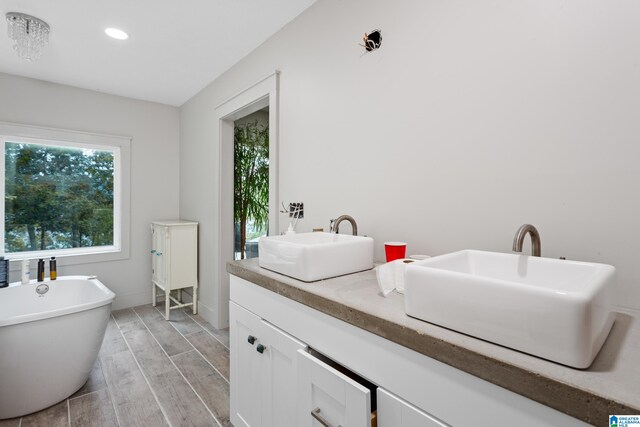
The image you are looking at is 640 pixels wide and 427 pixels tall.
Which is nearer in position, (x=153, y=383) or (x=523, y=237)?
(x=523, y=237)

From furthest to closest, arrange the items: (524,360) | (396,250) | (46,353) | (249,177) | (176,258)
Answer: (249,177)
(176,258)
(46,353)
(396,250)
(524,360)

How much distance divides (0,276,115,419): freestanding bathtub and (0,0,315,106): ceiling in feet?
6.25

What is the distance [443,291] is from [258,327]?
0.87m

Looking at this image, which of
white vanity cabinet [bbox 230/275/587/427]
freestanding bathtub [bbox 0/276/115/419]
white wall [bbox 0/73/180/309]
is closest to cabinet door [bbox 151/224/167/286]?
white wall [bbox 0/73/180/309]

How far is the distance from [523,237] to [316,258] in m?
0.64

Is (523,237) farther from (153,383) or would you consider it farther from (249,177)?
(249,177)

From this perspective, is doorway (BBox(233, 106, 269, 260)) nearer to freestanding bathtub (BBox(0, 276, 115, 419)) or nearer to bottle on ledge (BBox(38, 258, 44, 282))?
freestanding bathtub (BBox(0, 276, 115, 419))

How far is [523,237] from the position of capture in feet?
2.76

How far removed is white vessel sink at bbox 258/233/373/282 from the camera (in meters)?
1.12

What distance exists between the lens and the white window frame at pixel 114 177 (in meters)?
3.01

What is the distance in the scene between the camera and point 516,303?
60 cm

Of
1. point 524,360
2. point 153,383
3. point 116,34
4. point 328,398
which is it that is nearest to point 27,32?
point 116,34

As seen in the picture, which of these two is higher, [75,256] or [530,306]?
[530,306]

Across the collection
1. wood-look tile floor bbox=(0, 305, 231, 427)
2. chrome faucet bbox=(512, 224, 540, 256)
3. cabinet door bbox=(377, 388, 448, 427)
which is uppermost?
chrome faucet bbox=(512, 224, 540, 256)
